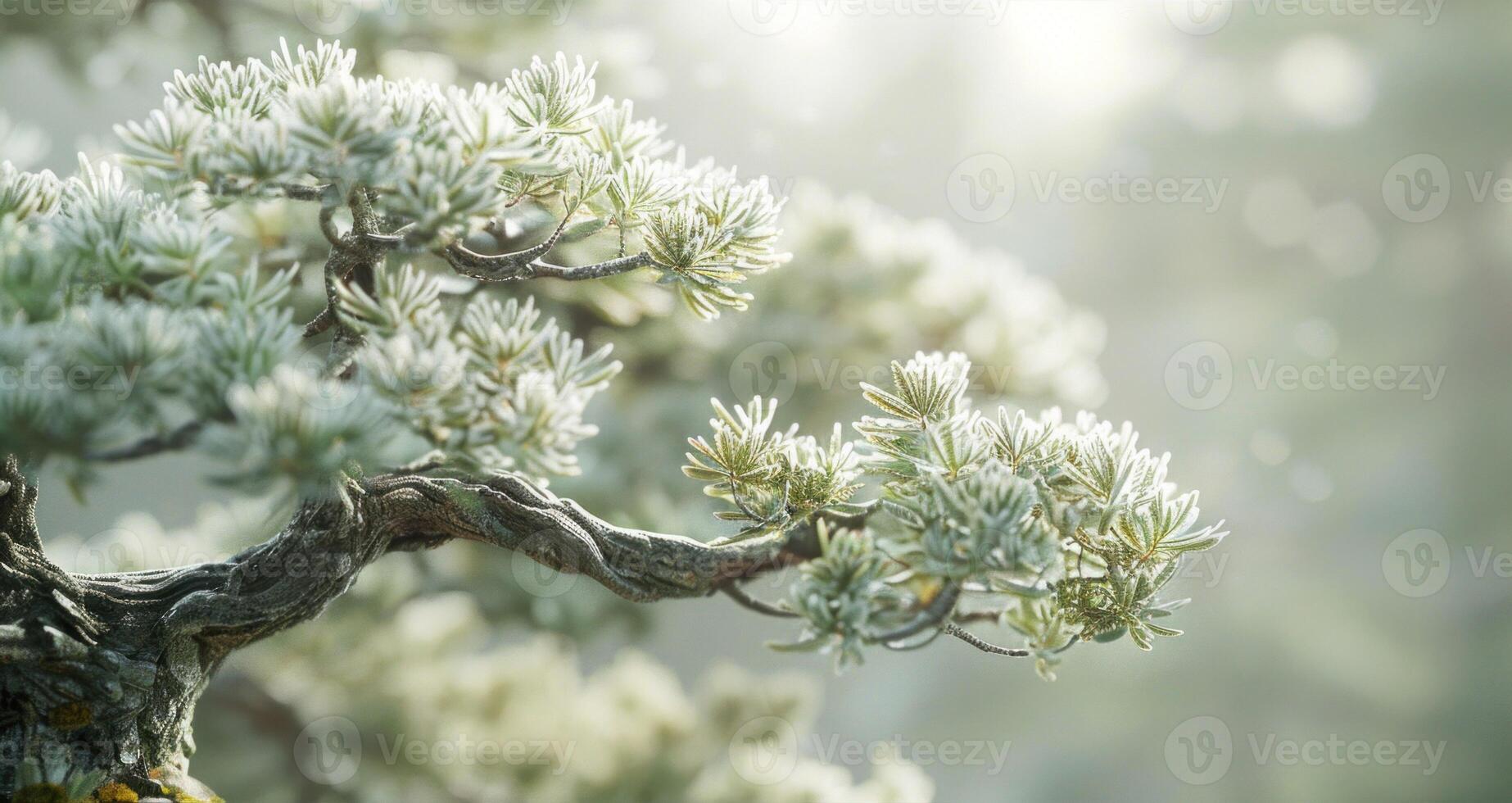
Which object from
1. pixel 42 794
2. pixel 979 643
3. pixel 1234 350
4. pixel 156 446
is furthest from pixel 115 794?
pixel 1234 350

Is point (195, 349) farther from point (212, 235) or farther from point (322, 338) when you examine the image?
point (322, 338)

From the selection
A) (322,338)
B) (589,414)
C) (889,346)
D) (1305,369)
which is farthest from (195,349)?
(1305,369)

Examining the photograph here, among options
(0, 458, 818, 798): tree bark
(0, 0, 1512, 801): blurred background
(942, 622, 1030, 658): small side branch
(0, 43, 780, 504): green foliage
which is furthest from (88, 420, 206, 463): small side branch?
(0, 0, 1512, 801): blurred background

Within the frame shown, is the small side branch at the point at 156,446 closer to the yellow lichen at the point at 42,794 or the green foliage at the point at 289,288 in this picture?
the green foliage at the point at 289,288

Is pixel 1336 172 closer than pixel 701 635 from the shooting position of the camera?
Yes

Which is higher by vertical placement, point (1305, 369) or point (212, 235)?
point (1305, 369)

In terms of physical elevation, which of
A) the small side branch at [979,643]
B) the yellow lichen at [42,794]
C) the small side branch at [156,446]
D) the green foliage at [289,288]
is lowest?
the yellow lichen at [42,794]

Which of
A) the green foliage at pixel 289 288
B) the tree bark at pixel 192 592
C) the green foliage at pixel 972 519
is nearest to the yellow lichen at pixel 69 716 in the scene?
the tree bark at pixel 192 592

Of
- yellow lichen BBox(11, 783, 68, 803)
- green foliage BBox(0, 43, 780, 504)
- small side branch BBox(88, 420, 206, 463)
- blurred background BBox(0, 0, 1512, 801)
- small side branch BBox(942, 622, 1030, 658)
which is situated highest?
blurred background BBox(0, 0, 1512, 801)

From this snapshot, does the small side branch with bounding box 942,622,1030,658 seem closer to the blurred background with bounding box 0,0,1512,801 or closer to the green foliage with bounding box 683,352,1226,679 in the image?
the green foliage with bounding box 683,352,1226,679
